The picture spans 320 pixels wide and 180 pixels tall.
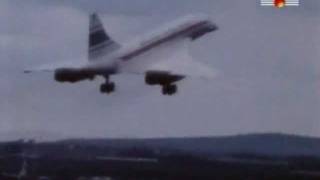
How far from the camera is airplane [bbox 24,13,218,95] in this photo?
3.53 metres

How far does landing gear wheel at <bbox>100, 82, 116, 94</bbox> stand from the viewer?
3.55m

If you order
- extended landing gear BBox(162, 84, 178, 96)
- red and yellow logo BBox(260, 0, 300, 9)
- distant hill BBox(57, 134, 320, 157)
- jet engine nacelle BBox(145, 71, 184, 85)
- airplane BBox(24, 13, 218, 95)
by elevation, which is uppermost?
red and yellow logo BBox(260, 0, 300, 9)

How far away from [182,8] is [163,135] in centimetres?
59

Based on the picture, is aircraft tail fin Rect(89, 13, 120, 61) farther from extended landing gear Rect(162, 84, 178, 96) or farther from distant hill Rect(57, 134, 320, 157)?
distant hill Rect(57, 134, 320, 157)

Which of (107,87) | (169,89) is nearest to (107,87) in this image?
(107,87)

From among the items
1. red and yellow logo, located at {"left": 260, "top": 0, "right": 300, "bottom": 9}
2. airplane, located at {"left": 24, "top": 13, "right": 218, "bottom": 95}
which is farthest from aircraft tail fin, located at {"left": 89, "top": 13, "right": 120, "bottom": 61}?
red and yellow logo, located at {"left": 260, "top": 0, "right": 300, "bottom": 9}

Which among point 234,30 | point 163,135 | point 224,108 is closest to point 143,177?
point 163,135

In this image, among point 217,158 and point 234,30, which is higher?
point 234,30

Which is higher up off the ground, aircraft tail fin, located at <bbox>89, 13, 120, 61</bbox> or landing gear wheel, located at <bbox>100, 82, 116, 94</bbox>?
aircraft tail fin, located at <bbox>89, 13, 120, 61</bbox>

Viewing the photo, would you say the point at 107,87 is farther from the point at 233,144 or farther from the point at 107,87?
the point at 233,144

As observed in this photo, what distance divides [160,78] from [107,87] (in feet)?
0.80

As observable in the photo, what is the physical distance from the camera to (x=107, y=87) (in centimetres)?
356

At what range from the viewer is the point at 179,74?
11.7ft

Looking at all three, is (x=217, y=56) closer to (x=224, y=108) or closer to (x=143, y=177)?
(x=224, y=108)
